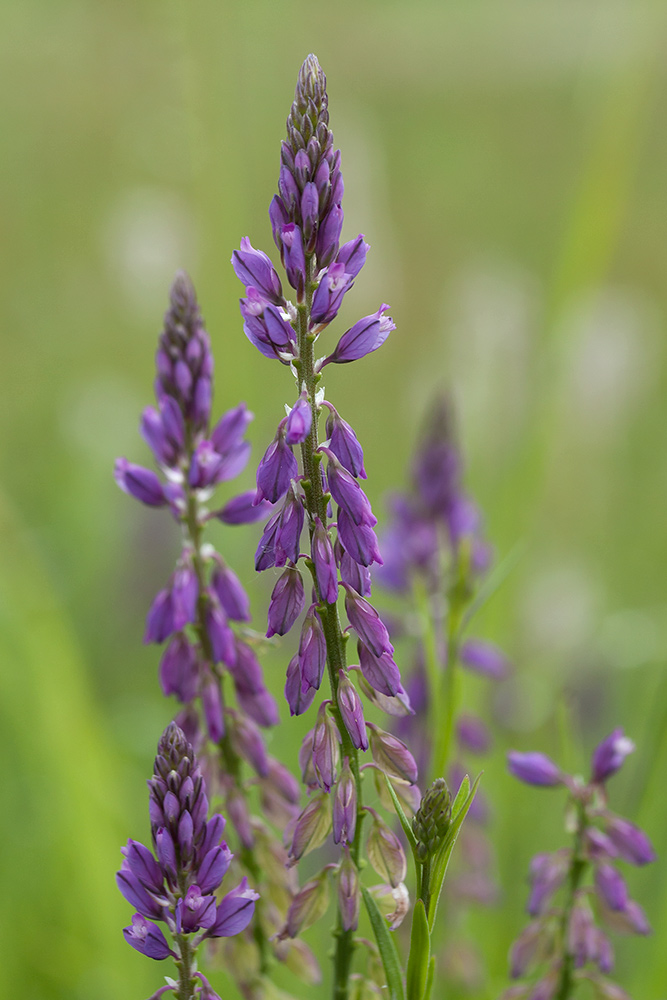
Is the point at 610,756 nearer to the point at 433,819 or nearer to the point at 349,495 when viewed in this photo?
the point at 433,819

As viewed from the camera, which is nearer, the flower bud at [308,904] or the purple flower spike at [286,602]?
the purple flower spike at [286,602]

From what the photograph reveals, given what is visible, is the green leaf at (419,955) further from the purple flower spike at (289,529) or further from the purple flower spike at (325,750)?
the purple flower spike at (289,529)

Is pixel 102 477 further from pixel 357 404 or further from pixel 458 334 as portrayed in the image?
pixel 357 404

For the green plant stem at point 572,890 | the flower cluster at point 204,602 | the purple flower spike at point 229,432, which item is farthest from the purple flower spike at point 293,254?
the green plant stem at point 572,890

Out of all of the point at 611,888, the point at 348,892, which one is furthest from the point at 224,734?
the point at 611,888

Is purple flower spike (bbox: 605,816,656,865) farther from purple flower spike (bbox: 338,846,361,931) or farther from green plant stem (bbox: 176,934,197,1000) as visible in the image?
green plant stem (bbox: 176,934,197,1000)

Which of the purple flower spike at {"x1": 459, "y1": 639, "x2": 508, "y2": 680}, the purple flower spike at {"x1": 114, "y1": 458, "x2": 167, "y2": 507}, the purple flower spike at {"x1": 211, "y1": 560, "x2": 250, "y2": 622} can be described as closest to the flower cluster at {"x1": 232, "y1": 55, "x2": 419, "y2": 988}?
the purple flower spike at {"x1": 211, "y1": 560, "x2": 250, "y2": 622}

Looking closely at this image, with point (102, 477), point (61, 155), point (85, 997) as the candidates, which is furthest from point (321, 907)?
point (61, 155)
